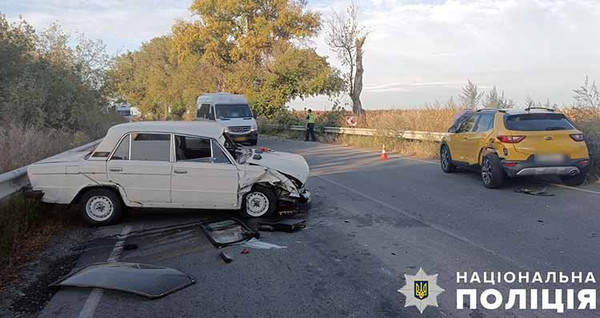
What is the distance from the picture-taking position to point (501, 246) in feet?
21.2

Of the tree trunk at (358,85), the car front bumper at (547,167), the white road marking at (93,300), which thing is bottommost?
the white road marking at (93,300)

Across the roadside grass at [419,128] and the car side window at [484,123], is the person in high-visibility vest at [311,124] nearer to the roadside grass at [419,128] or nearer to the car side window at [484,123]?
the roadside grass at [419,128]

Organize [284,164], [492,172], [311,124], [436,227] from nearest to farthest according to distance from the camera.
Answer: [436,227]
[284,164]
[492,172]
[311,124]

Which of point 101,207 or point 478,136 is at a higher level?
point 478,136

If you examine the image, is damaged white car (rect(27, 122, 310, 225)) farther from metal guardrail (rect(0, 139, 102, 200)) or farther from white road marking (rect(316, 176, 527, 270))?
white road marking (rect(316, 176, 527, 270))

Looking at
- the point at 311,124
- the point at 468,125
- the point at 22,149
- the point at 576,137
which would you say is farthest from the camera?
the point at 311,124

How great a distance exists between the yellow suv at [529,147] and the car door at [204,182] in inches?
230

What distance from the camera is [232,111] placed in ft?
86.8

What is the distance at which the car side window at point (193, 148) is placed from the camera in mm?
8070

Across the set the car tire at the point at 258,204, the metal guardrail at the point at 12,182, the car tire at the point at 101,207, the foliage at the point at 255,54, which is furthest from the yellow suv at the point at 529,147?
the foliage at the point at 255,54

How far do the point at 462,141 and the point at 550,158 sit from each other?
257 cm

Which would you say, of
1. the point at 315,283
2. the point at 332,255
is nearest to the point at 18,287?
the point at 315,283

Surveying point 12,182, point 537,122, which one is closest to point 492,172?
point 537,122

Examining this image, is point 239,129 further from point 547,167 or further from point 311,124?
point 547,167
